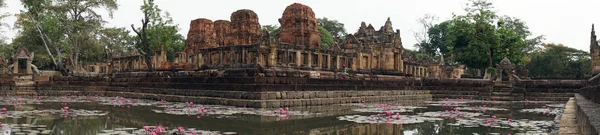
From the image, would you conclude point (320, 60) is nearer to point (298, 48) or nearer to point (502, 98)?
point (298, 48)

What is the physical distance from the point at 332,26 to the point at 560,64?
32185mm

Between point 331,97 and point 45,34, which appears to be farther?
point 45,34

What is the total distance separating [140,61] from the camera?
1366 inches

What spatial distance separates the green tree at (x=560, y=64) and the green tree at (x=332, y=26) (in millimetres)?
27980

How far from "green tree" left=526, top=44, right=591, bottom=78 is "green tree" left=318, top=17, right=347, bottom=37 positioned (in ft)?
91.8

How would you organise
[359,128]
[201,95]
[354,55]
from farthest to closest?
[354,55]
[201,95]
[359,128]

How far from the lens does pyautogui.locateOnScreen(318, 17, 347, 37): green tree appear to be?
7174 centimetres

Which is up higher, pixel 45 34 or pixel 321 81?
pixel 45 34

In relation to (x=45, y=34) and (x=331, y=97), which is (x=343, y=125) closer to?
(x=331, y=97)

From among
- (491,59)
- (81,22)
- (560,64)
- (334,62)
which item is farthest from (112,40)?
(560,64)

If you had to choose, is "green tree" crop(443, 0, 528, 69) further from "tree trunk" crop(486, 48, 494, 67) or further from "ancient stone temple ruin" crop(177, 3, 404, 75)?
"ancient stone temple ruin" crop(177, 3, 404, 75)

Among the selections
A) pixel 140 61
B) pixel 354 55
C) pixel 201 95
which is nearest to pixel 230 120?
pixel 201 95

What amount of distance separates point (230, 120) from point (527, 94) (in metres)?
18.7

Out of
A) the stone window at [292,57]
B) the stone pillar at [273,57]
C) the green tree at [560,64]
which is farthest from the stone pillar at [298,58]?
the green tree at [560,64]
